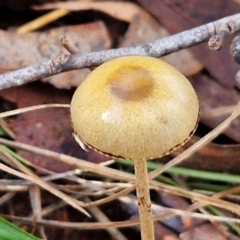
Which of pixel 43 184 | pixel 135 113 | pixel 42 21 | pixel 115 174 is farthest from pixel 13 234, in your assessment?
pixel 42 21

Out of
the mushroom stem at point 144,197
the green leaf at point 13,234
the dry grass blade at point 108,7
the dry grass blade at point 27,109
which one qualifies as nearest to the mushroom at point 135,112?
the mushroom stem at point 144,197

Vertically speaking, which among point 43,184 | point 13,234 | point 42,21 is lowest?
point 13,234

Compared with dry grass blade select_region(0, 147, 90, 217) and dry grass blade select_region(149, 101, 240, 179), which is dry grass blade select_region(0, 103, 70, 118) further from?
dry grass blade select_region(149, 101, 240, 179)

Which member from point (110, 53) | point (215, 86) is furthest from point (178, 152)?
point (110, 53)

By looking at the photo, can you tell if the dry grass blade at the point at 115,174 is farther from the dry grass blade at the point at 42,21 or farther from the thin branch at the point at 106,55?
the dry grass blade at the point at 42,21

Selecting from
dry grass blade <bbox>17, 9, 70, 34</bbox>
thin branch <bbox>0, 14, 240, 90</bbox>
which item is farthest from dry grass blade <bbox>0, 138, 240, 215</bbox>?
dry grass blade <bbox>17, 9, 70, 34</bbox>

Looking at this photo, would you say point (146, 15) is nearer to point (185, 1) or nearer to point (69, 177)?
point (185, 1)

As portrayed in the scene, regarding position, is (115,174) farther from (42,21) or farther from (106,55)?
(42,21)

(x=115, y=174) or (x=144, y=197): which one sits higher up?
(x=115, y=174)
